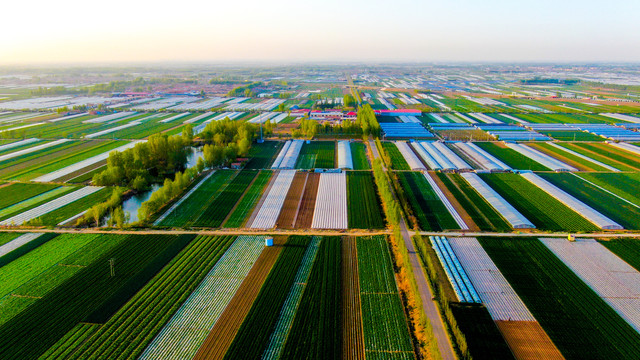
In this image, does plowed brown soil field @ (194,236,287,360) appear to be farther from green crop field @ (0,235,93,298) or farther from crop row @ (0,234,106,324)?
green crop field @ (0,235,93,298)

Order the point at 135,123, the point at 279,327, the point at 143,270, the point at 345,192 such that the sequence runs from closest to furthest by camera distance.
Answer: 1. the point at 279,327
2. the point at 143,270
3. the point at 345,192
4. the point at 135,123

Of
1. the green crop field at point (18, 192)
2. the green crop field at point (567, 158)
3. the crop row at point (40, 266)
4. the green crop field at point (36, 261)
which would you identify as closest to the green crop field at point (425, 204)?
the green crop field at point (567, 158)

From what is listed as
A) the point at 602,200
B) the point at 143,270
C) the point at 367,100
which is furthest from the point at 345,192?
the point at 367,100

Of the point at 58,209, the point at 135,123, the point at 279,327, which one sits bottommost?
the point at 279,327

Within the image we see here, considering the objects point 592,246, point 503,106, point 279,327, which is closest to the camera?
point 279,327

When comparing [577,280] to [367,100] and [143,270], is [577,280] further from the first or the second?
[367,100]

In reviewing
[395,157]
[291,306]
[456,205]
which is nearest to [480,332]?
[291,306]

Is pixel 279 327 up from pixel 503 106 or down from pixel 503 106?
down
